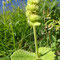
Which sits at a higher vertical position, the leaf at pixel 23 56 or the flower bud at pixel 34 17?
the flower bud at pixel 34 17

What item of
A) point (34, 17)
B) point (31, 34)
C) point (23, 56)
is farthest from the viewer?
point (31, 34)

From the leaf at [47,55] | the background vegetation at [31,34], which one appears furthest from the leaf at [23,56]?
the background vegetation at [31,34]

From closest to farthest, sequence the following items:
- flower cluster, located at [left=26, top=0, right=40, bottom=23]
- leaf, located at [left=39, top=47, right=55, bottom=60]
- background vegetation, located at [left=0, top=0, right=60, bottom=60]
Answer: flower cluster, located at [left=26, top=0, right=40, bottom=23] < leaf, located at [left=39, top=47, right=55, bottom=60] < background vegetation, located at [left=0, top=0, right=60, bottom=60]

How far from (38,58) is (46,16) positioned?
33.6 inches

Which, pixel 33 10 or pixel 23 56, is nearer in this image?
pixel 33 10

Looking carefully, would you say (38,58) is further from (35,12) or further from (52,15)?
(52,15)

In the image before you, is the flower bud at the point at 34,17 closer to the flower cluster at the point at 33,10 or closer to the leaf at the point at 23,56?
the flower cluster at the point at 33,10

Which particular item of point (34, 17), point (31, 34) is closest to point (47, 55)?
point (34, 17)

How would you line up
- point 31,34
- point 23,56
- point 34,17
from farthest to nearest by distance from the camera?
1. point 31,34
2. point 23,56
3. point 34,17

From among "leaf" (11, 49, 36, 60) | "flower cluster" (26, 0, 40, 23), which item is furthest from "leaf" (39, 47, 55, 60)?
"flower cluster" (26, 0, 40, 23)

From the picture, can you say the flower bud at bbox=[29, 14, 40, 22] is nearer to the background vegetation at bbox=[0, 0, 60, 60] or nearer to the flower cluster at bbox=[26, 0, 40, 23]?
the flower cluster at bbox=[26, 0, 40, 23]

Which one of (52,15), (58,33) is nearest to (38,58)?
(58,33)

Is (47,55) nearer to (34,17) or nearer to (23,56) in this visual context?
(23,56)

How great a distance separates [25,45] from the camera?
1.44 m
